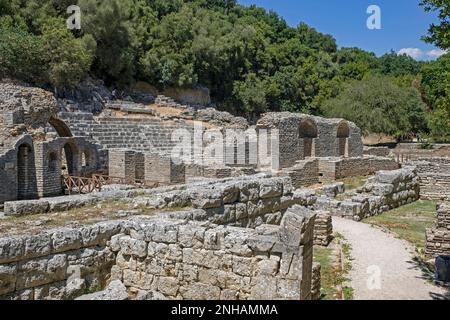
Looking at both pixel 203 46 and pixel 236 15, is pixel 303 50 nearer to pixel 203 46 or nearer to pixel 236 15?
pixel 236 15

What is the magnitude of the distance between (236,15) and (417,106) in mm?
29454

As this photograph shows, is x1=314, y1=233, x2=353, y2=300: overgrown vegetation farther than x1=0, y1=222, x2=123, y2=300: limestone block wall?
Yes

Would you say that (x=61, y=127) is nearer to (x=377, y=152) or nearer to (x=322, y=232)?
(x=322, y=232)

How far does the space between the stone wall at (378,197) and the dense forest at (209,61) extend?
16.9 ft

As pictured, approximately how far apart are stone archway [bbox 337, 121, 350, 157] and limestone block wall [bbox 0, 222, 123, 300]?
2310 cm

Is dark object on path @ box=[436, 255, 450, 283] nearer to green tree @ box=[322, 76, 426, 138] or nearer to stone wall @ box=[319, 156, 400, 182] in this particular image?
stone wall @ box=[319, 156, 400, 182]

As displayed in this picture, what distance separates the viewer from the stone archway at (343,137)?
2816 centimetres

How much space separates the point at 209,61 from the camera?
4716cm

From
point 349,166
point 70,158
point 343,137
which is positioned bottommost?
point 349,166

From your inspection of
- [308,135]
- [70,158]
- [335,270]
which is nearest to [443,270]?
[335,270]

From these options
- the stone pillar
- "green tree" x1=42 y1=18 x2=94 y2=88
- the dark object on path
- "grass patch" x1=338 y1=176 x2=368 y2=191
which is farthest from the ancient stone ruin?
Answer: "green tree" x1=42 y1=18 x2=94 y2=88

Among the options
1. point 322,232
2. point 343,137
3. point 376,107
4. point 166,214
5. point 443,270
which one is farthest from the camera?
point 376,107

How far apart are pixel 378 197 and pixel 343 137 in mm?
13261

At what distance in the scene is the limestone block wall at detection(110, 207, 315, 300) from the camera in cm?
532
